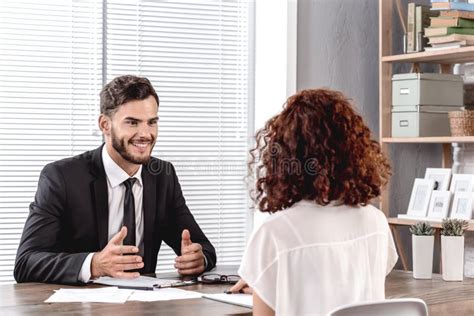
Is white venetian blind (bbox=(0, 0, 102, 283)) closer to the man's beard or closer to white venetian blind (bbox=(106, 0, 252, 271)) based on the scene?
white venetian blind (bbox=(106, 0, 252, 271))

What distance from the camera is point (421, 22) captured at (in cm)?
379

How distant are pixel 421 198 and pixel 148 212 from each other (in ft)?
4.49

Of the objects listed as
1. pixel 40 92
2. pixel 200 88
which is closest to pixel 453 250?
pixel 200 88

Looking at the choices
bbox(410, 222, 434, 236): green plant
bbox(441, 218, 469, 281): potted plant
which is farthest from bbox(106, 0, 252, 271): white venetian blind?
bbox(441, 218, 469, 281): potted plant

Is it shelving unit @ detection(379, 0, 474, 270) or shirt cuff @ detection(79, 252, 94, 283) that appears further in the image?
shelving unit @ detection(379, 0, 474, 270)

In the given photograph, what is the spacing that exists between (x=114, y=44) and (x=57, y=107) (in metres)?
0.46

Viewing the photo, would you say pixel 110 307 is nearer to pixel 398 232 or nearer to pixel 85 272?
pixel 85 272

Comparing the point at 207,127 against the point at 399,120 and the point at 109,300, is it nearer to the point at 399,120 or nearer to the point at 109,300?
the point at 399,120

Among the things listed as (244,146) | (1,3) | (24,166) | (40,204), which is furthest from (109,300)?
(244,146)

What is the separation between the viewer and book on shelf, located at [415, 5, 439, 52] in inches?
149

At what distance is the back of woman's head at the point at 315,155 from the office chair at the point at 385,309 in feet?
0.89

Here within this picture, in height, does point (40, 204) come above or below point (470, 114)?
below

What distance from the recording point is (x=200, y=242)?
10.5ft

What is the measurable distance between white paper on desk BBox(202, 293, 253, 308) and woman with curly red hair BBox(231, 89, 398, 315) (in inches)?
15.7
